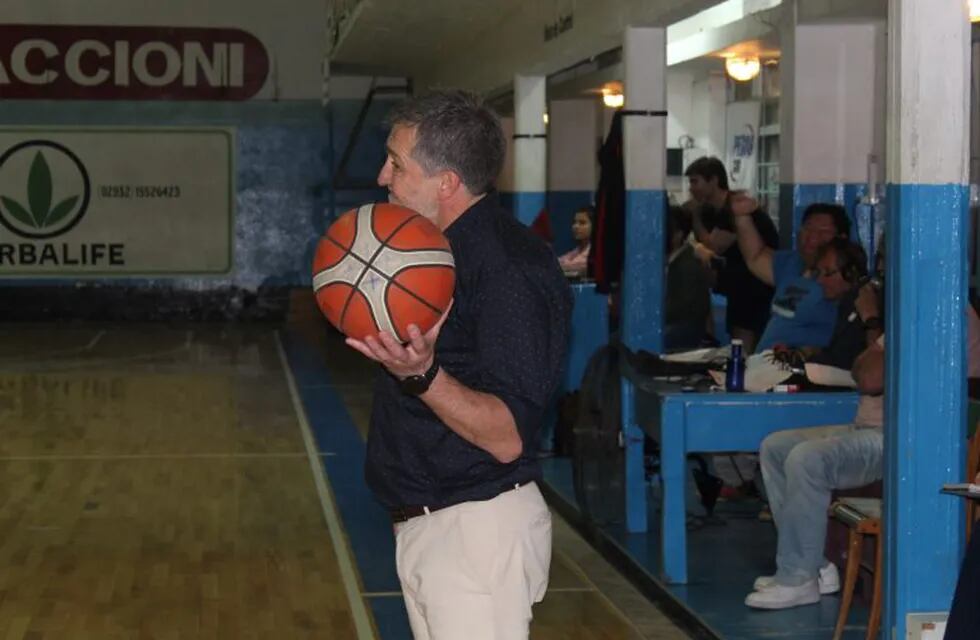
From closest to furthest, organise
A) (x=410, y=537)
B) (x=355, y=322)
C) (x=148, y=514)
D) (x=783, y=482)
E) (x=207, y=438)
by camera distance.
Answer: (x=355, y=322), (x=410, y=537), (x=783, y=482), (x=148, y=514), (x=207, y=438)

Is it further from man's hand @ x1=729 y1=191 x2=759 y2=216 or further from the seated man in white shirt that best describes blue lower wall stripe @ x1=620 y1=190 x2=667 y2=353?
the seated man in white shirt

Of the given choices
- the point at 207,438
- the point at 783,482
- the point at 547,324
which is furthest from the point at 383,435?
the point at 207,438

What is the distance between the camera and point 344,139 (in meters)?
18.7

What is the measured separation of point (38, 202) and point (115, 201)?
2.66 ft

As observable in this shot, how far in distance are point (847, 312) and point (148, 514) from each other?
11.1ft

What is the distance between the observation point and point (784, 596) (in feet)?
18.8

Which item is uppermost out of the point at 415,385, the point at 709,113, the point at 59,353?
the point at 709,113

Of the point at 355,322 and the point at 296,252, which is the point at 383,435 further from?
the point at 296,252

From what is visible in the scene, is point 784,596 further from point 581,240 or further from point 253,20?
point 253,20

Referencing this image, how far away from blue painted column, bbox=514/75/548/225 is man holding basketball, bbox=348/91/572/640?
26.9 feet

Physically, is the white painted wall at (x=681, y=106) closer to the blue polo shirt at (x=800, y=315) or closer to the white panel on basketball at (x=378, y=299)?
the blue polo shirt at (x=800, y=315)

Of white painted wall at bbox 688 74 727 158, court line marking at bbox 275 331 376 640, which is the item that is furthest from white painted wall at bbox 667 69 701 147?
court line marking at bbox 275 331 376 640

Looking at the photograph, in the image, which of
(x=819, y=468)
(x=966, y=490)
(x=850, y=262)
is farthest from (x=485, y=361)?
(x=850, y=262)

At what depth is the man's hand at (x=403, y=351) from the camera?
250 centimetres
